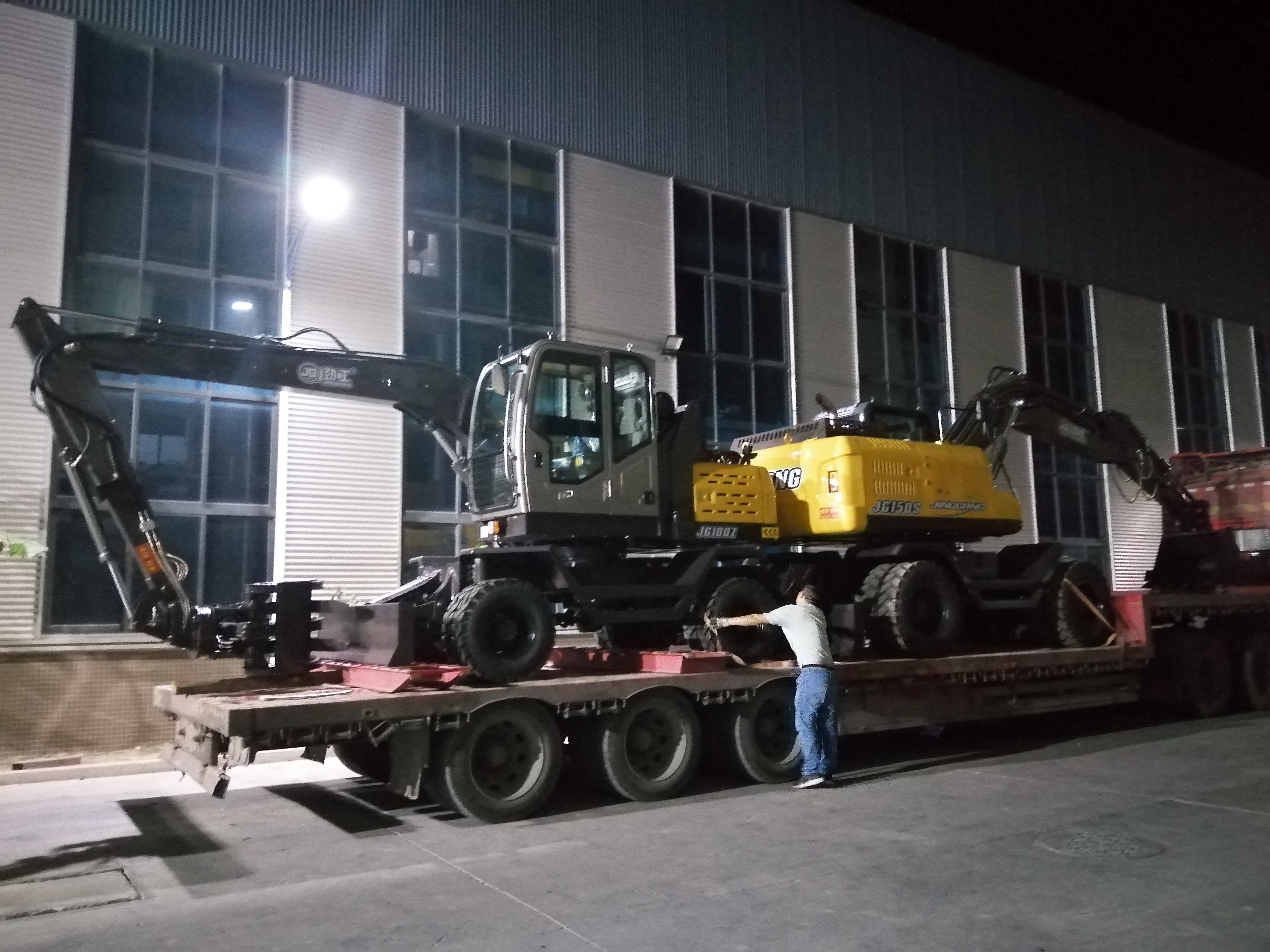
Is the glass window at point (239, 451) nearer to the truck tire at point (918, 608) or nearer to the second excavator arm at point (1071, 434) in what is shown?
the truck tire at point (918, 608)

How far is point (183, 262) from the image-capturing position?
13680mm

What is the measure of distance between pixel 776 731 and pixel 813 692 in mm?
756

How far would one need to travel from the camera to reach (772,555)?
1108cm

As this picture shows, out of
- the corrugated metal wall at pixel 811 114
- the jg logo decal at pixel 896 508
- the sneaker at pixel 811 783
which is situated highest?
the corrugated metal wall at pixel 811 114

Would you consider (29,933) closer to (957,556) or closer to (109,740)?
(109,740)

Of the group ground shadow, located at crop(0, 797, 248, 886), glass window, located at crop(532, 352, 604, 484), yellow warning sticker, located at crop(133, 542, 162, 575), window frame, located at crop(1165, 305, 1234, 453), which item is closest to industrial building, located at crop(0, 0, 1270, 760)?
window frame, located at crop(1165, 305, 1234, 453)

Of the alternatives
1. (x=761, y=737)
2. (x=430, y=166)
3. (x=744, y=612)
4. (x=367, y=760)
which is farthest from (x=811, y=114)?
(x=367, y=760)

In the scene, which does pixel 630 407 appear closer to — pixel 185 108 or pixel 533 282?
pixel 533 282

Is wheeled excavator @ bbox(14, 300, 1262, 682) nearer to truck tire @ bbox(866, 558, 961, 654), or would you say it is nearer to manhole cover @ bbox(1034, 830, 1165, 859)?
truck tire @ bbox(866, 558, 961, 654)

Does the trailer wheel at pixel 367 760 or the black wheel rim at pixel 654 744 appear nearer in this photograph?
the black wheel rim at pixel 654 744

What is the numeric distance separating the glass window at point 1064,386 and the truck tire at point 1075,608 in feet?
28.8

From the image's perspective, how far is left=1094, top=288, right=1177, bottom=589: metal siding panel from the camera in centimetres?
2309

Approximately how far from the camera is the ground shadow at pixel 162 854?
6766mm

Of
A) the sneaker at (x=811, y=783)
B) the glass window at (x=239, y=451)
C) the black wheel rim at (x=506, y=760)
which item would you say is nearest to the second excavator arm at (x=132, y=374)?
the black wheel rim at (x=506, y=760)
